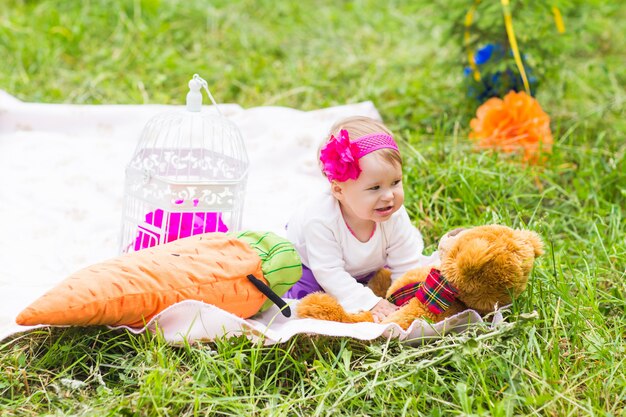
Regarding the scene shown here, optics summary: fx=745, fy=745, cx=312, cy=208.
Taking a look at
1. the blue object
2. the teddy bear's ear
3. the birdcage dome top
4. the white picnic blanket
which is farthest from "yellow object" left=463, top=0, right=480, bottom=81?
the teddy bear's ear

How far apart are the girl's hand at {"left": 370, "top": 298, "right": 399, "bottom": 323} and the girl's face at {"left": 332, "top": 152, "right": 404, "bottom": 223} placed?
28 cm

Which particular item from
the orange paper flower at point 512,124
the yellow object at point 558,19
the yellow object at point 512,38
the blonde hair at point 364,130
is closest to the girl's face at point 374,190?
the blonde hair at point 364,130

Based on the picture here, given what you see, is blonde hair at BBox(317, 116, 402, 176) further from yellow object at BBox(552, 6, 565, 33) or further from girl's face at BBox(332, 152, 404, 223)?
yellow object at BBox(552, 6, 565, 33)

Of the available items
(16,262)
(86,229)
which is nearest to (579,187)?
(86,229)

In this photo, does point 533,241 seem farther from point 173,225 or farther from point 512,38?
point 512,38

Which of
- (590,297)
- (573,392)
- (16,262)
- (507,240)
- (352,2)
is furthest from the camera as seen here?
(352,2)

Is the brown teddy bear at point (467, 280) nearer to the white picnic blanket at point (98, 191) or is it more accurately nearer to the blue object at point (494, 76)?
the white picnic blanket at point (98, 191)

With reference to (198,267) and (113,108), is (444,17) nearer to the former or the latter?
(113,108)

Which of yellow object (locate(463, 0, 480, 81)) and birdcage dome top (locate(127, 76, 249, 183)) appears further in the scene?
yellow object (locate(463, 0, 480, 81))

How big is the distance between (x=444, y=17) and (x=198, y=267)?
2257 mm

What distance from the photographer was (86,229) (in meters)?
3.13

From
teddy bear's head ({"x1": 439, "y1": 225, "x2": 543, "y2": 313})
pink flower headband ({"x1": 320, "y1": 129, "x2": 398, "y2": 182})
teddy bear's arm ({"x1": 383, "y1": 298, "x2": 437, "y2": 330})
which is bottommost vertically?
teddy bear's arm ({"x1": 383, "y1": 298, "x2": 437, "y2": 330})

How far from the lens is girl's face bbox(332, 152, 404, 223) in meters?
2.39

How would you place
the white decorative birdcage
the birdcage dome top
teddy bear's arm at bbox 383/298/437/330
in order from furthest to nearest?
the birdcage dome top, the white decorative birdcage, teddy bear's arm at bbox 383/298/437/330
